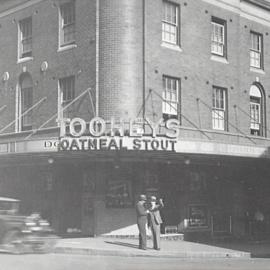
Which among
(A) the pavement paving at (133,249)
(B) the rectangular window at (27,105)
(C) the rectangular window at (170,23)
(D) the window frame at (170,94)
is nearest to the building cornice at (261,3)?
(C) the rectangular window at (170,23)

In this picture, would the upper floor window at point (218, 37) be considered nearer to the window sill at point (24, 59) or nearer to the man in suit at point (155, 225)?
the window sill at point (24, 59)

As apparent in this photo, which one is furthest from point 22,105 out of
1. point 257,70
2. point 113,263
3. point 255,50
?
point 113,263

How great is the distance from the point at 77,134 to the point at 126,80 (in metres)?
3.34

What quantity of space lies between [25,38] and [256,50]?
37.3ft

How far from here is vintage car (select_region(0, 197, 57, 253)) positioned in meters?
16.2

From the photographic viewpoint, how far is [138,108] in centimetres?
2234

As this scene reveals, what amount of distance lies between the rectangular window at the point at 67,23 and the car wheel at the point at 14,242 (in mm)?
10374

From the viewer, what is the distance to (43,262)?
1466 cm

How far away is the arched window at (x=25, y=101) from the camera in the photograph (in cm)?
2611

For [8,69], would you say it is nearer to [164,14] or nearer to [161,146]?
[164,14]

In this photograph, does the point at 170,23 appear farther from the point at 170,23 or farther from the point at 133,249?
the point at 133,249

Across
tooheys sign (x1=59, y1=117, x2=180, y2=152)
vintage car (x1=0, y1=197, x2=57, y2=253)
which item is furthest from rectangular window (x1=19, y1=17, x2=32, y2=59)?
vintage car (x1=0, y1=197, x2=57, y2=253)

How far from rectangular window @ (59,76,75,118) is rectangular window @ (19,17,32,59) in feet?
10.2

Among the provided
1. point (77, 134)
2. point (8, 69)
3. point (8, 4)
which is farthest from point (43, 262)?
point (8, 4)
